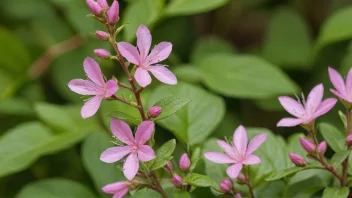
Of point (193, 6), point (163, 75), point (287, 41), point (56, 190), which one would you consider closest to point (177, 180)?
point (163, 75)

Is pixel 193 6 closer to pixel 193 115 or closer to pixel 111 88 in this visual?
pixel 193 115

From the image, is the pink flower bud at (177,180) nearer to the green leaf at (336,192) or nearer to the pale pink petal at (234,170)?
the pale pink petal at (234,170)

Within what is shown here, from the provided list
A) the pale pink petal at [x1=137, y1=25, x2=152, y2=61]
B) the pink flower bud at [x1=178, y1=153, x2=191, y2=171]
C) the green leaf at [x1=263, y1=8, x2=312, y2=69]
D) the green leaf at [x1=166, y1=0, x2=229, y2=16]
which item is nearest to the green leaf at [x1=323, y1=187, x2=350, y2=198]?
the pink flower bud at [x1=178, y1=153, x2=191, y2=171]

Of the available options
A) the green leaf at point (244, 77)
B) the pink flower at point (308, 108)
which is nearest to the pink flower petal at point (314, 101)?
the pink flower at point (308, 108)

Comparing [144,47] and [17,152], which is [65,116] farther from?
[144,47]

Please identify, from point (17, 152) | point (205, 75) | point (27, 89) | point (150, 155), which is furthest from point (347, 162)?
point (27, 89)
